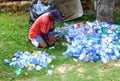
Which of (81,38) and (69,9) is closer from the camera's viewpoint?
(81,38)

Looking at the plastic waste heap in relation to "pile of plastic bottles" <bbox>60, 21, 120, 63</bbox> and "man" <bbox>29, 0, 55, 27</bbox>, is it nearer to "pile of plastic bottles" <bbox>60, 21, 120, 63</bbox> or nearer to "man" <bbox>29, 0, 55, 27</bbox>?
"pile of plastic bottles" <bbox>60, 21, 120, 63</bbox>

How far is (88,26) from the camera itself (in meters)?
8.61

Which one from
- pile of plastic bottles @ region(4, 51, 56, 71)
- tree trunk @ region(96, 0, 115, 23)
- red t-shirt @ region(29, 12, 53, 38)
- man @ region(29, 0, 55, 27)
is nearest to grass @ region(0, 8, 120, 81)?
pile of plastic bottles @ region(4, 51, 56, 71)

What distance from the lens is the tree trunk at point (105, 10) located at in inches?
344

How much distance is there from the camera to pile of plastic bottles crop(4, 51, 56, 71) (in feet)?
22.4

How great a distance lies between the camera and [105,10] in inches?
347

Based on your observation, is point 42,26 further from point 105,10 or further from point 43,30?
point 105,10

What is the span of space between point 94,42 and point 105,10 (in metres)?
1.55

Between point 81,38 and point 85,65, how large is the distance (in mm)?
1167

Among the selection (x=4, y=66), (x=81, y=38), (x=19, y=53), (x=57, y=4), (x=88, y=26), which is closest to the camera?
(x=4, y=66)

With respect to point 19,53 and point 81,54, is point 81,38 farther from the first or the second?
point 19,53

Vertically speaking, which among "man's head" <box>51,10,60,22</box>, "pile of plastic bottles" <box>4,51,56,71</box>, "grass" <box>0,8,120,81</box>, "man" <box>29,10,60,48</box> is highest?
"man's head" <box>51,10,60,22</box>

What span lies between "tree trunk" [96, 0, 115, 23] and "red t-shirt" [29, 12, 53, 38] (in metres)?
1.68

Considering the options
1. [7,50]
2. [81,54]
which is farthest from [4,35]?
[81,54]
